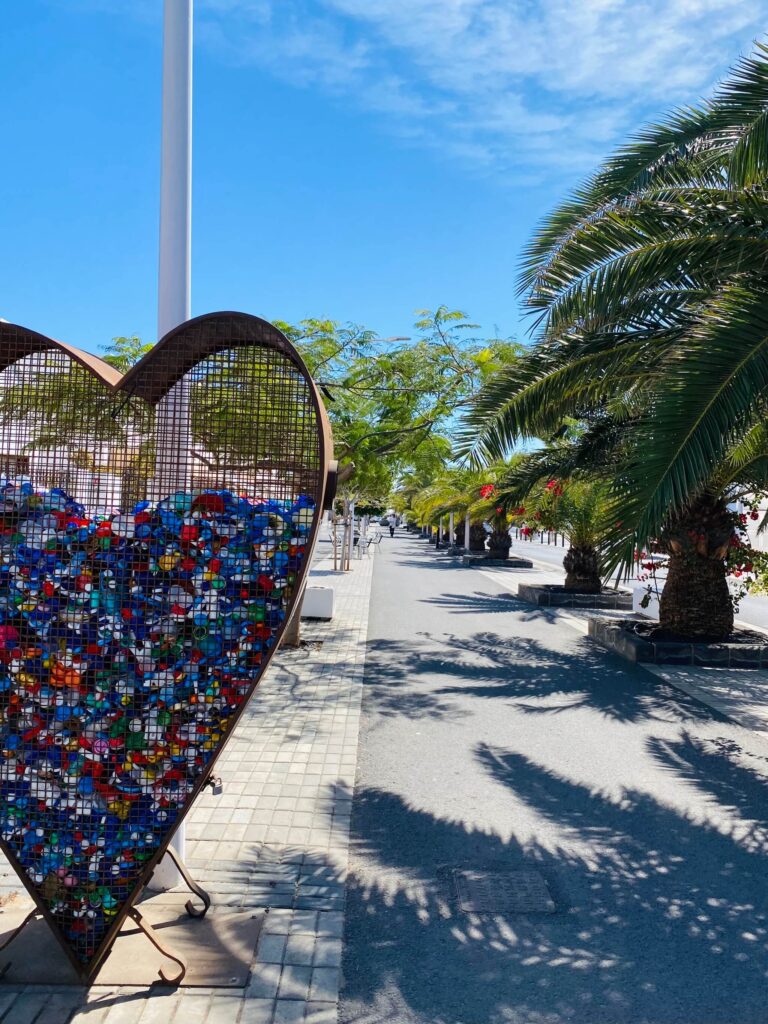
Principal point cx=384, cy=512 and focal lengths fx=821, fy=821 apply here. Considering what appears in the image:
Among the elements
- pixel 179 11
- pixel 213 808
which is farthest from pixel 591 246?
pixel 213 808

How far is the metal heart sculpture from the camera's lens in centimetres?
309

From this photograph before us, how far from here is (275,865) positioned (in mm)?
4191

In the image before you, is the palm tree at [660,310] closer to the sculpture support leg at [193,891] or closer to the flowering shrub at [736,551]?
the flowering shrub at [736,551]

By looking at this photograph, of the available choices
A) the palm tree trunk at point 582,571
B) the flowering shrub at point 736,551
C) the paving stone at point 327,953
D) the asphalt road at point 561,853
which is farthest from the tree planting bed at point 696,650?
the paving stone at point 327,953

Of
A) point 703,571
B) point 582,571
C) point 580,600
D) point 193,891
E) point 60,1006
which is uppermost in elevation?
point 703,571

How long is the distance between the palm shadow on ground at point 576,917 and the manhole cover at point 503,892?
7 cm

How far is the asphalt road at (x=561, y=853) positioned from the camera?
10.3ft

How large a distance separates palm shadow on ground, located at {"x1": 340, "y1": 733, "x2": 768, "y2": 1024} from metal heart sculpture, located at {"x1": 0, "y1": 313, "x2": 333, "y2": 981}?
1.11 m

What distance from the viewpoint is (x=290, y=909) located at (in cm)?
372

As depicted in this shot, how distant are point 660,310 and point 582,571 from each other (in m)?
11.5

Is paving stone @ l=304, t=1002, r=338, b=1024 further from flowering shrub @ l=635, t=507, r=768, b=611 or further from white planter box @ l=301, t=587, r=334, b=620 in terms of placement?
white planter box @ l=301, t=587, r=334, b=620

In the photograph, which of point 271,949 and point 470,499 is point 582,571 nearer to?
point 470,499

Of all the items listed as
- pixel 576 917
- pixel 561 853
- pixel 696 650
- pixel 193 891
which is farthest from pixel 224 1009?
pixel 696 650

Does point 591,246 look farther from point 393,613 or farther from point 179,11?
point 393,613
